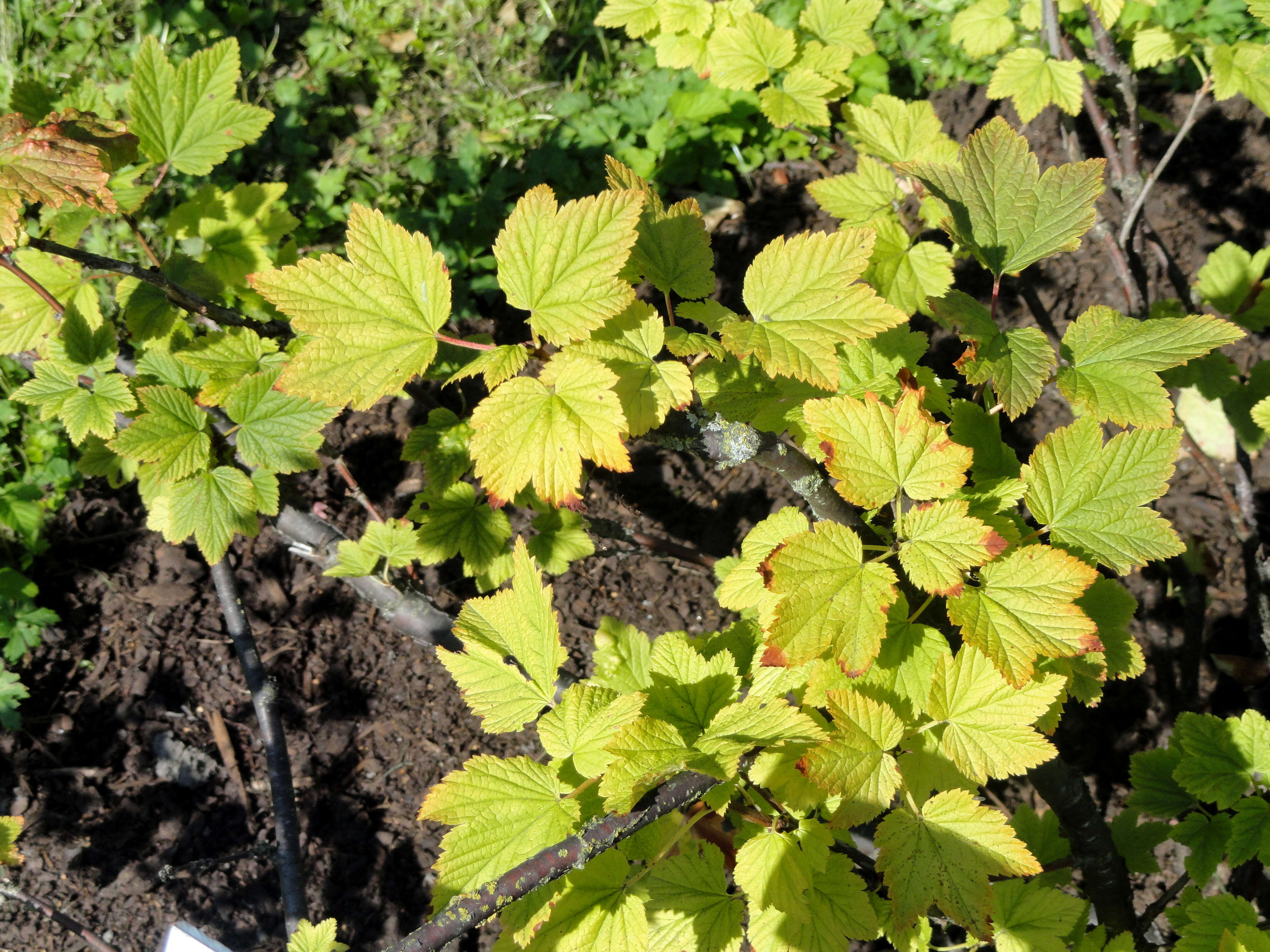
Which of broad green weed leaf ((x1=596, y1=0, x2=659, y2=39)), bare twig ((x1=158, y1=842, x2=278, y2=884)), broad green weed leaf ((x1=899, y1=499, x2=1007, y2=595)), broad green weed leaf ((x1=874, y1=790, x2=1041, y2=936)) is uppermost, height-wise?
broad green weed leaf ((x1=596, y1=0, x2=659, y2=39))

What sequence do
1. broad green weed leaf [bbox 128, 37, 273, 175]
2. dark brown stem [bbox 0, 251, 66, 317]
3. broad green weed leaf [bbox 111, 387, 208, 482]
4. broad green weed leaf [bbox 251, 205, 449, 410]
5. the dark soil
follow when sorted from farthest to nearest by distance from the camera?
the dark soil < broad green weed leaf [bbox 128, 37, 273, 175] < broad green weed leaf [bbox 111, 387, 208, 482] < dark brown stem [bbox 0, 251, 66, 317] < broad green weed leaf [bbox 251, 205, 449, 410]

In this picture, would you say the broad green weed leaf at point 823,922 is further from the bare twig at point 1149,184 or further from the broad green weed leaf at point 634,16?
the broad green weed leaf at point 634,16

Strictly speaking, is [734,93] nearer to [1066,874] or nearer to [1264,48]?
[1264,48]

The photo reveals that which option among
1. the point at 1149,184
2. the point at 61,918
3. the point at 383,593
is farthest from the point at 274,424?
the point at 1149,184

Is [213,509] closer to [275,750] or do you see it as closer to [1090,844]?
[275,750]

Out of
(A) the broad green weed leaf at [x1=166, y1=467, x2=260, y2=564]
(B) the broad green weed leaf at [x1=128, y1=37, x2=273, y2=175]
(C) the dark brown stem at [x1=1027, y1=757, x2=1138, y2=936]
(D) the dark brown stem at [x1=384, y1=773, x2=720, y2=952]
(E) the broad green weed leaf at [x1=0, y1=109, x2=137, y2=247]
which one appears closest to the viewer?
(D) the dark brown stem at [x1=384, y1=773, x2=720, y2=952]

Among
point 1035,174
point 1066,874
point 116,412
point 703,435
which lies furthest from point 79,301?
point 1066,874

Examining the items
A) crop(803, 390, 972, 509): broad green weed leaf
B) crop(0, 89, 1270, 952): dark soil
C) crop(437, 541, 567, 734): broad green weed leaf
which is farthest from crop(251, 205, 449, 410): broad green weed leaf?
crop(0, 89, 1270, 952): dark soil

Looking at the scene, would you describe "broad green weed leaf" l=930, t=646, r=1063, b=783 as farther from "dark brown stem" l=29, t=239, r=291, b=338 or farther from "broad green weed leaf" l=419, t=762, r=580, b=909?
"dark brown stem" l=29, t=239, r=291, b=338
